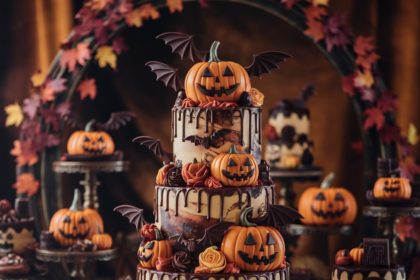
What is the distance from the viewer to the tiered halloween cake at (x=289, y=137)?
666 cm

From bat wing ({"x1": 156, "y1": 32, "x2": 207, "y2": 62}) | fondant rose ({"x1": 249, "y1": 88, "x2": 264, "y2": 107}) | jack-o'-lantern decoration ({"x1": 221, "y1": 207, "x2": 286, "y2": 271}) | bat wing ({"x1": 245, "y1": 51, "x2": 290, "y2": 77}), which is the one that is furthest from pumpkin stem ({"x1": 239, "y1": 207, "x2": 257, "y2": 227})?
bat wing ({"x1": 156, "y1": 32, "x2": 207, "y2": 62})

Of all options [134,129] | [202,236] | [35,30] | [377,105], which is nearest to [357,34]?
[377,105]

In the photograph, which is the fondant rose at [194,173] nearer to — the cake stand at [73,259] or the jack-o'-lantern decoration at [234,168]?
the jack-o'-lantern decoration at [234,168]

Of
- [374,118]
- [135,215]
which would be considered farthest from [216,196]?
[374,118]

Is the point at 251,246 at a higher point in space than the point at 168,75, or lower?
lower

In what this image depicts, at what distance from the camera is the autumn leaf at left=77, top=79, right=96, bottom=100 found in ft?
22.3

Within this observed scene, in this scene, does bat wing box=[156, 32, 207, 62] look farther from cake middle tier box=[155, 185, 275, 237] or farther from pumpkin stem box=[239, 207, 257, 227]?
pumpkin stem box=[239, 207, 257, 227]

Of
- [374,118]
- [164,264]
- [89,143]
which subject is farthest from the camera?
[374,118]

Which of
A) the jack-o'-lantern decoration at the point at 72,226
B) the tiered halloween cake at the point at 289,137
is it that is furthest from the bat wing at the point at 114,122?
the tiered halloween cake at the point at 289,137

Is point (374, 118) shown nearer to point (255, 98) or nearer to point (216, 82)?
point (255, 98)

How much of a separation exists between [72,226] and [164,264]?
1.56 meters

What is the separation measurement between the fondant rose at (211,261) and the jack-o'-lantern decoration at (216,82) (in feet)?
2.34

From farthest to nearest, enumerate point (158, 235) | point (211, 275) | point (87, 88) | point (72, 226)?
1. point (87, 88)
2. point (72, 226)
3. point (158, 235)
4. point (211, 275)

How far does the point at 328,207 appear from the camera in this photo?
245 inches
